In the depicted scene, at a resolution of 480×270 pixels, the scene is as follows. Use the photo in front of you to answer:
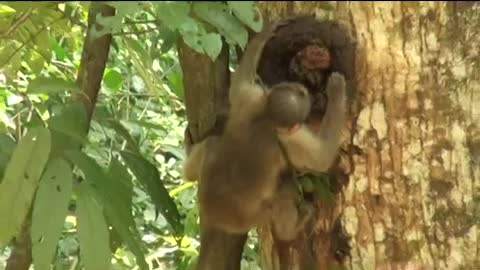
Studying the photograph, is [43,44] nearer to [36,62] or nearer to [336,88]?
[36,62]

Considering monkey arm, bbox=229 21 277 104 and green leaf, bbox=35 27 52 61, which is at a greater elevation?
green leaf, bbox=35 27 52 61

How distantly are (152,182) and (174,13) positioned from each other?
3.27 ft

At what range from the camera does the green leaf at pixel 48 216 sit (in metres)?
2.18

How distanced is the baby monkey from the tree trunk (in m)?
0.18

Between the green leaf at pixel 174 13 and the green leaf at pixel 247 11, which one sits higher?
the green leaf at pixel 174 13

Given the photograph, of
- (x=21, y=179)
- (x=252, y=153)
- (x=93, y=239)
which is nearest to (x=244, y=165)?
(x=252, y=153)

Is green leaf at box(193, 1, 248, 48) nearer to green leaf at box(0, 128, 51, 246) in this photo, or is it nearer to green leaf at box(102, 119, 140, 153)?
green leaf at box(0, 128, 51, 246)

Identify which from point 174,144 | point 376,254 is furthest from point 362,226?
point 174,144

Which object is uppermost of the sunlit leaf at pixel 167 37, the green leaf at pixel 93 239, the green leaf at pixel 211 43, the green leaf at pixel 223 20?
the sunlit leaf at pixel 167 37

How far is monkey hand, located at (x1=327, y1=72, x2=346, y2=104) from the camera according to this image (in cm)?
218

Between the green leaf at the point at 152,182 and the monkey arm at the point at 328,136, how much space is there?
0.46m

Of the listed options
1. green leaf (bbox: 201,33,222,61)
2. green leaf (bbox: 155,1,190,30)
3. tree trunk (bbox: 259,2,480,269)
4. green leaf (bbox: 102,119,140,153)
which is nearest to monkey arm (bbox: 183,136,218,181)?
green leaf (bbox: 102,119,140,153)

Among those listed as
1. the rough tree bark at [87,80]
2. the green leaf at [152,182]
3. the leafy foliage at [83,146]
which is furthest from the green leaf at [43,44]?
the green leaf at [152,182]

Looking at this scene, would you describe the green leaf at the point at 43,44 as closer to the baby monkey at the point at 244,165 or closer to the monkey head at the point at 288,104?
the baby monkey at the point at 244,165
